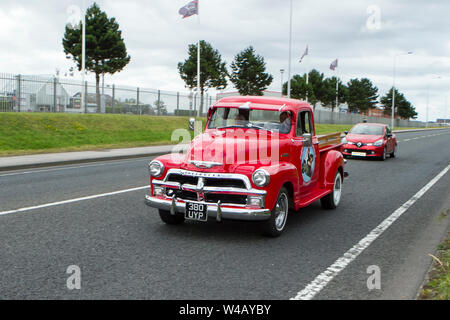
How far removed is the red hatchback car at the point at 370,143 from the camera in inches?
725

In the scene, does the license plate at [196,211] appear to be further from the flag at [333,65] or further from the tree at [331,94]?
the tree at [331,94]

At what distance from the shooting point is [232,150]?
20.1ft

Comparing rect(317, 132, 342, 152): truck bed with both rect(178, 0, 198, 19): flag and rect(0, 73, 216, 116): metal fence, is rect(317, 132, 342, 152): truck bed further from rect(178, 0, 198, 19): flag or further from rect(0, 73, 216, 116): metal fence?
rect(178, 0, 198, 19): flag

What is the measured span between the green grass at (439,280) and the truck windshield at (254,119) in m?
2.71

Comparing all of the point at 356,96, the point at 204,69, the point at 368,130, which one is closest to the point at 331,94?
the point at 356,96

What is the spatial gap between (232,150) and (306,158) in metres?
1.57

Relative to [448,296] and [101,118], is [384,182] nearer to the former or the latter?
[448,296]

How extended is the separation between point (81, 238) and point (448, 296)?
4.15m

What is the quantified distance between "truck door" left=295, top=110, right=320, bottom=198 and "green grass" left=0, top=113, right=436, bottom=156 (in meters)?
12.8

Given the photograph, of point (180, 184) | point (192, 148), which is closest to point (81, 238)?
point (180, 184)

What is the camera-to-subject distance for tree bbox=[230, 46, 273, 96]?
2504 inches

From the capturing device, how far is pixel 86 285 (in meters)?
4.31

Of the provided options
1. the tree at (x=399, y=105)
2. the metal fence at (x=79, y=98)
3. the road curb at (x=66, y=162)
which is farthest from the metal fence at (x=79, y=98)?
the tree at (x=399, y=105)

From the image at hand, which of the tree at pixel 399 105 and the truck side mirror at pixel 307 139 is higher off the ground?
the tree at pixel 399 105
